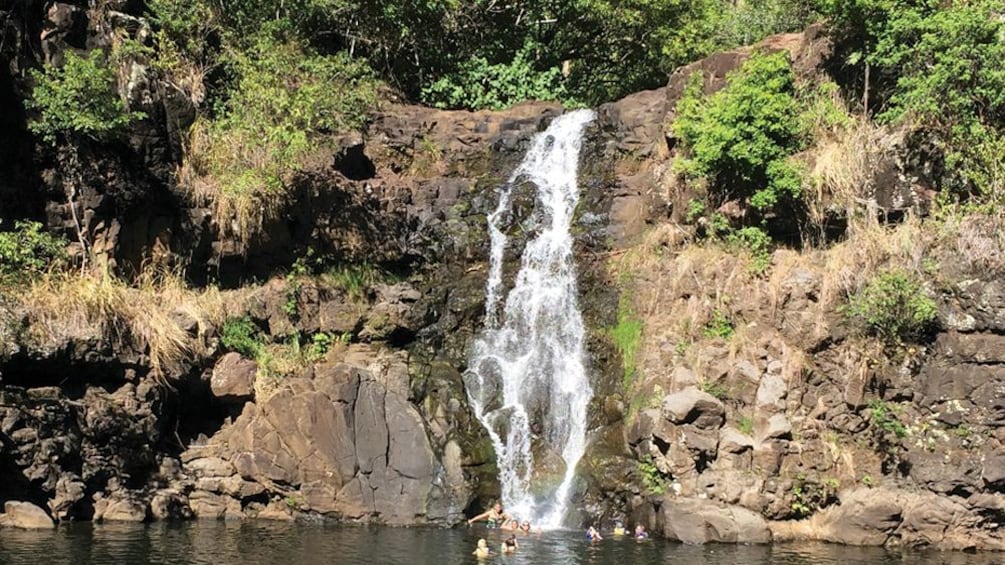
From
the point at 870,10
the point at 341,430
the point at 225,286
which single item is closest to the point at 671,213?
the point at 870,10

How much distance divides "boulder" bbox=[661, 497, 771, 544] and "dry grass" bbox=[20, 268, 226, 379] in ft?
34.3

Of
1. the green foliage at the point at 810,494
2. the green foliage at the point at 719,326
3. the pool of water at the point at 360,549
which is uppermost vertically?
the green foliage at the point at 719,326

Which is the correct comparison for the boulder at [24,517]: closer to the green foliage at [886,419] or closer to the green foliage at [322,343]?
the green foliage at [322,343]

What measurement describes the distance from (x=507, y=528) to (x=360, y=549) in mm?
2987

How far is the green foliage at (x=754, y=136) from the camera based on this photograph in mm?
19281

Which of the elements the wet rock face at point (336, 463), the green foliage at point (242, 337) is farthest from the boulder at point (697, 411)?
the green foliage at point (242, 337)

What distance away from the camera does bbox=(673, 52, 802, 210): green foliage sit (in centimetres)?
1928

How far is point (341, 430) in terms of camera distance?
705 inches

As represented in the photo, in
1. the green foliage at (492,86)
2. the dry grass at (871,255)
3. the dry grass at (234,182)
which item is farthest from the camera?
the green foliage at (492,86)

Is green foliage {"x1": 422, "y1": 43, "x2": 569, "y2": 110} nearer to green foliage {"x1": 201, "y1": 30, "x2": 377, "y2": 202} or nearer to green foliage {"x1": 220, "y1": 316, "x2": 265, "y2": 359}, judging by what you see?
green foliage {"x1": 201, "y1": 30, "x2": 377, "y2": 202}

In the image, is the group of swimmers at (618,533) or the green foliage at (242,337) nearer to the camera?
the group of swimmers at (618,533)

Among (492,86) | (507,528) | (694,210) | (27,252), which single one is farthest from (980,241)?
(27,252)

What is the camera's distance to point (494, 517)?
1681 centimetres

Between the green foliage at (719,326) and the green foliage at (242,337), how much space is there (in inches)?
382
